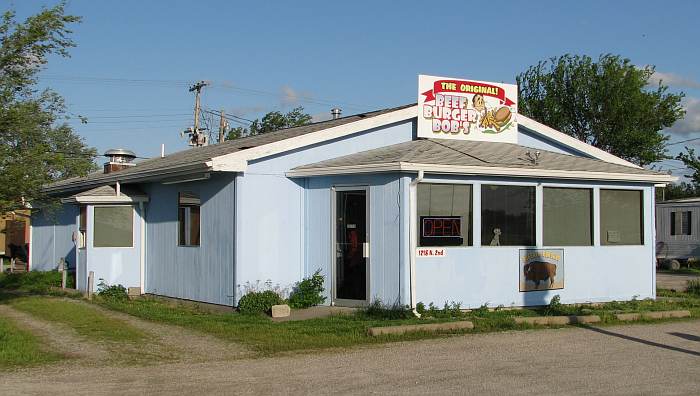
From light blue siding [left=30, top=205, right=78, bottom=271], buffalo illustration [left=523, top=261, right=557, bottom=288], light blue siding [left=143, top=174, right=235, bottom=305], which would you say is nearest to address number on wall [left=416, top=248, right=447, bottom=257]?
buffalo illustration [left=523, top=261, right=557, bottom=288]

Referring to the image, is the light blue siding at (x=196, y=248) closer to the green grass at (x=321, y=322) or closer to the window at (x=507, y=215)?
the green grass at (x=321, y=322)

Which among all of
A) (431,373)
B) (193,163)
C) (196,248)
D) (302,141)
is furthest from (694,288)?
(431,373)

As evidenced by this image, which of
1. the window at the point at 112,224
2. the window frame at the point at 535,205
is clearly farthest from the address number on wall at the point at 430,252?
the window at the point at 112,224

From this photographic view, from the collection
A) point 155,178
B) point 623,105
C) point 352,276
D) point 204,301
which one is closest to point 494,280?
point 352,276

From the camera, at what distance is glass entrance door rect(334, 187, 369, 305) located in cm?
1466

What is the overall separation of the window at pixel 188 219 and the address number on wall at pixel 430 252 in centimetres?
493

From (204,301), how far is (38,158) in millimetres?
4202

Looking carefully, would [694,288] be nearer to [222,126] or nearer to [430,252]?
[430,252]

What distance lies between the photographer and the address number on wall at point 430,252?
46.4ft

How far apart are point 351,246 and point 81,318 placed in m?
5.15

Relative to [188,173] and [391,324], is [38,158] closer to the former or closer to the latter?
[188,173]

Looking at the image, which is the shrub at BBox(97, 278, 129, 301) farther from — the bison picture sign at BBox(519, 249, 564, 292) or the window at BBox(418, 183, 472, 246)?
the bison picture sign at BBox(519, 249, 564, 292)

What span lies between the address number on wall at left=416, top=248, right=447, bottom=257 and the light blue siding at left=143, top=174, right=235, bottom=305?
11.7 ft

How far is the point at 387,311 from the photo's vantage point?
1374 centimetres
